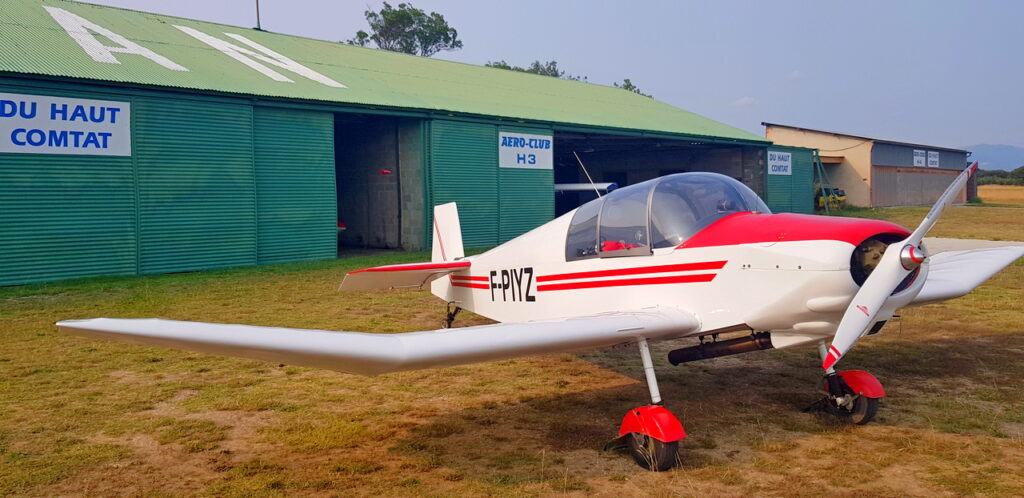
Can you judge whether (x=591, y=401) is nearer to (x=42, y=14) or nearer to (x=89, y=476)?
(x=89, y=476)

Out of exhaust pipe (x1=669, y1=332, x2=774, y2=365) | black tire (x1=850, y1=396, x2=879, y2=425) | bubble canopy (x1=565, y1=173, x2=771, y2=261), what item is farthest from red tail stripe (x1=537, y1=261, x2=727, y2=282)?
black tire (x1=850, y1=396, x2=879, y2=425)

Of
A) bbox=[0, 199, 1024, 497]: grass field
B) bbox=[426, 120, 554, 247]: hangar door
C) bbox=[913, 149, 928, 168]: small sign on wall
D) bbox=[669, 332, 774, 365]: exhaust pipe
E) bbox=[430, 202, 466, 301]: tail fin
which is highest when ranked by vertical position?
bbox=[913, 149, 928, 168]: small sign on wall

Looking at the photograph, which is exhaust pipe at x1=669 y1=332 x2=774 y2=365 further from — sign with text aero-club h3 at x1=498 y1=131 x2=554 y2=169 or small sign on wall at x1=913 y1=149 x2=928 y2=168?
small sign on wall at x1=913 y1=149 x2=928 y2=168

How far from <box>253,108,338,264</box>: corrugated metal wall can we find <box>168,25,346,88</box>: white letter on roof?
1.72m

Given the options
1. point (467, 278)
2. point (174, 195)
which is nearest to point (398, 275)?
point (467, 278)

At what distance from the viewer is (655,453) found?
482cm

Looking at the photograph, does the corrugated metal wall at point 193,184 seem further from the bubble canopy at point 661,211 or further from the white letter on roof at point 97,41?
the bubble canopy at point 661,211

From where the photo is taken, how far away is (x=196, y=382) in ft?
23.8

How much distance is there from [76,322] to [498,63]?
7433 cm

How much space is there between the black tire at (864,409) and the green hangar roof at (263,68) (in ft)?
50.6

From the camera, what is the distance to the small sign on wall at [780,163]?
3494 centimetres

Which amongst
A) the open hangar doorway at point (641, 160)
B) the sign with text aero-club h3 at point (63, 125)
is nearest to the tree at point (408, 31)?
the open hangar doorway at point (641, 160)

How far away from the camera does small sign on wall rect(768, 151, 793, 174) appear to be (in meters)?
34.9

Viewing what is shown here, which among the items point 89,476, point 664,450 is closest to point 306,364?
point 89,476
